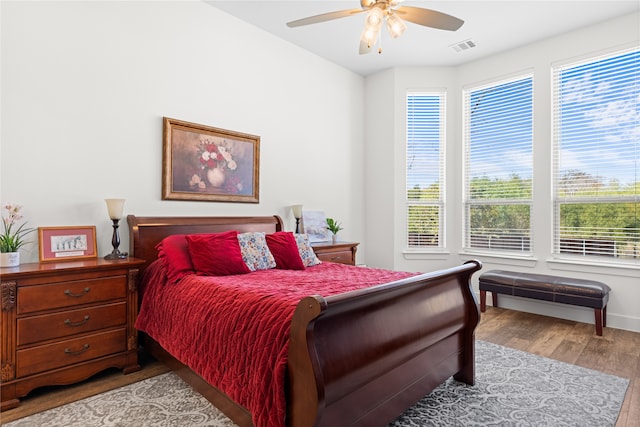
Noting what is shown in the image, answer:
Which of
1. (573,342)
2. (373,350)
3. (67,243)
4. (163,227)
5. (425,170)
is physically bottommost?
(573,342)

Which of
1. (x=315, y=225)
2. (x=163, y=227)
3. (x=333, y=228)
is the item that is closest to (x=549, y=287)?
(x=333, y=228)

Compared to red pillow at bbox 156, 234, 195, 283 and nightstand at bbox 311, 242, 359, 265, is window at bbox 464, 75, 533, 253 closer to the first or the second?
nightstand at bbox 311, 242, 359, 265

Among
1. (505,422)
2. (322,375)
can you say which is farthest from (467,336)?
(322,375)

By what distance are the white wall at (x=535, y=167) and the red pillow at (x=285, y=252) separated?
228 cm

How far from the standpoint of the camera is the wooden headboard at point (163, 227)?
3.02 meters

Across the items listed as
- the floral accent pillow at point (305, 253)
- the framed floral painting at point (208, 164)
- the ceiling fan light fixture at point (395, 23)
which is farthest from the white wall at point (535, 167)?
the ceiling fan light fixture at point (395, 23)

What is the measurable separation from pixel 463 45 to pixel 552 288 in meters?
3.02

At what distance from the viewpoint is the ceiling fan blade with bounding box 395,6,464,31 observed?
234 cm

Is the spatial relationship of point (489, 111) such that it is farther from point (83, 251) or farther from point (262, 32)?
point (83, 251)

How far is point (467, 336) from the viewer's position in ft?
8.29

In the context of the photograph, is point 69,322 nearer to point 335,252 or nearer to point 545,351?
point 335,252

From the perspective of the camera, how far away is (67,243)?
273 cm

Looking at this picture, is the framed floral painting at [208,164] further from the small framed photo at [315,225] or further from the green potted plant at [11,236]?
the green potted plant at [11,236]

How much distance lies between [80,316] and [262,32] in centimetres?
340
